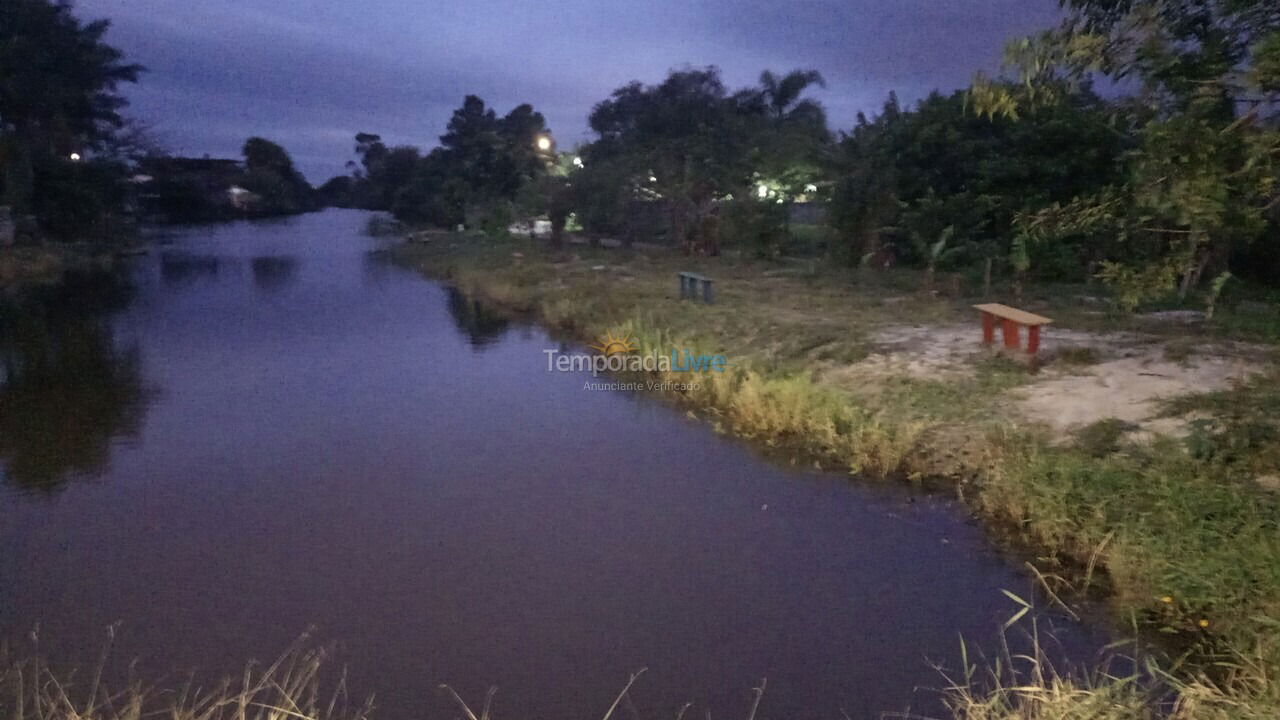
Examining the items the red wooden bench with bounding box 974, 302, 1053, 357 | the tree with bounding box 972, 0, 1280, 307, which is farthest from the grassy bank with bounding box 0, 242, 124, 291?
the tree with bounding box 972, 0, 1280, 307

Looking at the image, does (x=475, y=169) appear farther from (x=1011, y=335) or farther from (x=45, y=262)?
(x=1011, y=335)

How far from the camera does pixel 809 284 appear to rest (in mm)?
18344

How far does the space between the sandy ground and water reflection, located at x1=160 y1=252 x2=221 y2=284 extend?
79.3 feet

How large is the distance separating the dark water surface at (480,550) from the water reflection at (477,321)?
3.67 m

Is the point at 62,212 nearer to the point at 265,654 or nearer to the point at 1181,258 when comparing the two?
the point at 265,654

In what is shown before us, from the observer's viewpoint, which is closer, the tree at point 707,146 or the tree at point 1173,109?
the tree at point 1173,109

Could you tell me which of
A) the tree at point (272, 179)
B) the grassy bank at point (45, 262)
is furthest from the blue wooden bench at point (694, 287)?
the tree at point (272, 179)

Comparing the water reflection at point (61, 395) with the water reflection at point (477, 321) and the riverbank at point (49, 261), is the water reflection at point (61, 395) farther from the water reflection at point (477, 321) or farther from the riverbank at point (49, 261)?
the riverbank at point (49, 261)

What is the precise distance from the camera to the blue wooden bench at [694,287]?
52.1 feet

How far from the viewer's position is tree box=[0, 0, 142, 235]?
32.2m

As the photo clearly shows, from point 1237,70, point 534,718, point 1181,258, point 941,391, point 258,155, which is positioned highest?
point 258,155

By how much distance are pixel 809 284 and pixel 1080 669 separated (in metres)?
13.6

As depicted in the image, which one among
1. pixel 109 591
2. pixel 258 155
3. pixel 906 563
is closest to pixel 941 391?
pixel 906 563

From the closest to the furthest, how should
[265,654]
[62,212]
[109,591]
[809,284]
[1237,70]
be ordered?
[1237,70]
[265,654]
[109,591]
[809,284]
[62,212]
